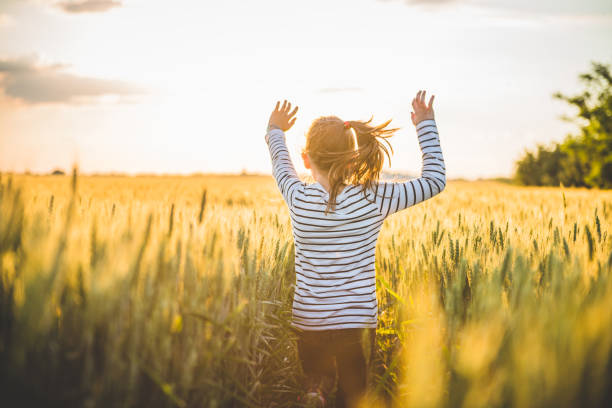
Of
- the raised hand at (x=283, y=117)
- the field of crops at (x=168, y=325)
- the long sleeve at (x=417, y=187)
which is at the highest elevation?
the raised hand at (x=283, y=117)

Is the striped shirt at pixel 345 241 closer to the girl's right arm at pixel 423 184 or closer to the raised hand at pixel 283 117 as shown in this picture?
the girl's right arm at pixel 423 184

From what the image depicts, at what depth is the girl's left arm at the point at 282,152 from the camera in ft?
6.72

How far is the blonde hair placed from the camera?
1.97 m

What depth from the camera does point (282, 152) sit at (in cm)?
219

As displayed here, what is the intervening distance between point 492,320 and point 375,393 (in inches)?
29.2

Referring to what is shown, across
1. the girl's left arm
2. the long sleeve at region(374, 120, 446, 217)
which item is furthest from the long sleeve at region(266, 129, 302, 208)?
the long sleeve at region(374, 120, 446, 217)

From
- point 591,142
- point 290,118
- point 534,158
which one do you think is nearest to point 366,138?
point 290,118

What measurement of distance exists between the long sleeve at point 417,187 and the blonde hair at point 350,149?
0.09 metres

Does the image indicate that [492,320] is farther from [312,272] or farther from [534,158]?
[534,158]

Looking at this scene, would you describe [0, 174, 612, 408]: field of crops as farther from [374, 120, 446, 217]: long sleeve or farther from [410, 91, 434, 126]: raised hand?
[410, 91, 434, 126]: raised hand

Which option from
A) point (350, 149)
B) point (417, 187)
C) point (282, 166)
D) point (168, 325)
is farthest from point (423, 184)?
point (168, 325)

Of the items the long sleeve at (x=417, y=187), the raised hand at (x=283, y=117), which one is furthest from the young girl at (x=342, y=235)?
the raised hand at (x=283, y=117)

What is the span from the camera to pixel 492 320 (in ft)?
4.25

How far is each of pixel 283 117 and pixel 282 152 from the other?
273 millimetres
